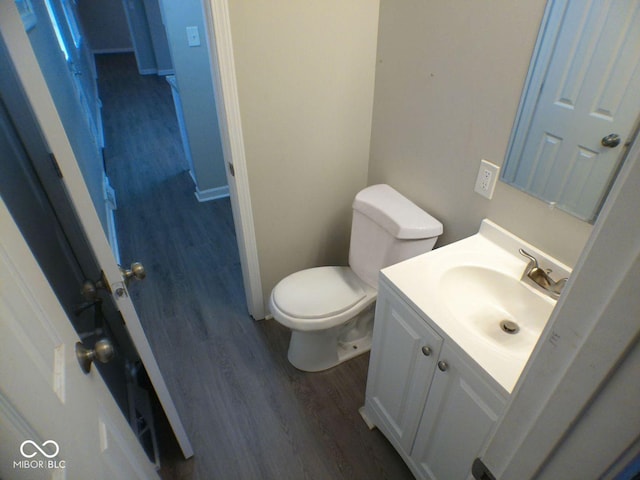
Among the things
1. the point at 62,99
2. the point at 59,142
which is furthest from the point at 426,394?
the point at 62,99

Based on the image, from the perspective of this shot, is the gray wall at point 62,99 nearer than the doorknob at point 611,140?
No

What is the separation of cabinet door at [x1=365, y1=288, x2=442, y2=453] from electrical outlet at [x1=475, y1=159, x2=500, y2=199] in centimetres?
52

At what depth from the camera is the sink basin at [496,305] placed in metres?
1.15

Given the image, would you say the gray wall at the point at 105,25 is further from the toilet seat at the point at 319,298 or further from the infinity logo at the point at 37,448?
the infinity logo at the point at 37,448

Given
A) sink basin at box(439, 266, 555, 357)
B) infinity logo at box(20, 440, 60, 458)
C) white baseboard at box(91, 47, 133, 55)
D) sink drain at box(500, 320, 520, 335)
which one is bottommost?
sink drain at box(500, 320, 520, 335)

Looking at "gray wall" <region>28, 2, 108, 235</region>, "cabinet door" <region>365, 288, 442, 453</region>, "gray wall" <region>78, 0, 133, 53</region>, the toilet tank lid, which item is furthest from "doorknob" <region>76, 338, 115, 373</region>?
"gray wall" <region>78, 0, 133, 53</region>

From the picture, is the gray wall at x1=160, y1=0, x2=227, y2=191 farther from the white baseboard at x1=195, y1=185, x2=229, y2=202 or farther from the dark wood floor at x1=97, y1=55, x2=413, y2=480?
the dark wood floor at x1=97, y1=55, x2=413, y2=480

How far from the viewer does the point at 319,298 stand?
5.76 feet

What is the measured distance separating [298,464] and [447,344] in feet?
3.00

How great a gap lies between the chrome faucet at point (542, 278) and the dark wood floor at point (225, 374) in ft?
3.04

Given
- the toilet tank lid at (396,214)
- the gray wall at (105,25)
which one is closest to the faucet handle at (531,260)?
the toilet tank lid at (396,214)

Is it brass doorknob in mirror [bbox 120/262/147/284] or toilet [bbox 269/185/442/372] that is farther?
toilet [bbox 269/185/442/372]

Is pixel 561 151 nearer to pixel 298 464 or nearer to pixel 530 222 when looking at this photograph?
pixel 530 222

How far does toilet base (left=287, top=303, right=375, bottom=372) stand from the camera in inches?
71.4
